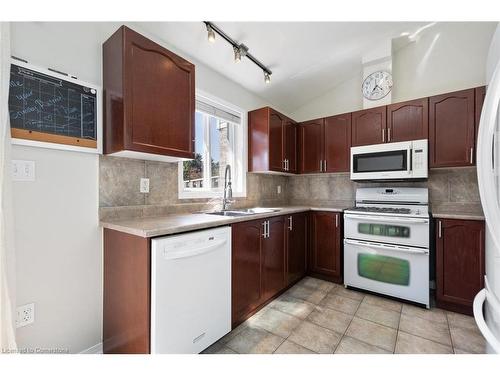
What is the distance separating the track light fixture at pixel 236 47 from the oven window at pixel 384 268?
2.23m

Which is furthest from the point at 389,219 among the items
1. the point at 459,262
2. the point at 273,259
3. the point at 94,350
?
the point at 94,350

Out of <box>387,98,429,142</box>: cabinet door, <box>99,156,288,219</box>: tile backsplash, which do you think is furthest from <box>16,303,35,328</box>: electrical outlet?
<box>387,98,429,142</box>: cabinet door

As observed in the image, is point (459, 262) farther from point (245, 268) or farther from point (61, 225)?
point (61, 225)

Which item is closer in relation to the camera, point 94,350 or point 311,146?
point 94,350

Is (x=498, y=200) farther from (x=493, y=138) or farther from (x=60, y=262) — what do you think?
(x=60, y=262)

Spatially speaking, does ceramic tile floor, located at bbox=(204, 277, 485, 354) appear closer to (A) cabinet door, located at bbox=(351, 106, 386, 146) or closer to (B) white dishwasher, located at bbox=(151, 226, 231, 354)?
(B) white dishwasher, located at bbox=(151, 226, 231, 354)

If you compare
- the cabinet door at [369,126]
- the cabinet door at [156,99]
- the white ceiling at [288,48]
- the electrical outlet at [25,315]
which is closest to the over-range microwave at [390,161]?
the cabinet door at [369,126]

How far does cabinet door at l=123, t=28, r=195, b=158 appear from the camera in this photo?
1.39 meters

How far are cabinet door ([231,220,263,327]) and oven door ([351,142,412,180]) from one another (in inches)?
57.1

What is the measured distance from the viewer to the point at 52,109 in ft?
4.32

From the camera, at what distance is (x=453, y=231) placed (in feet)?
6.70

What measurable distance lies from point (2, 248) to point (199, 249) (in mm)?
918

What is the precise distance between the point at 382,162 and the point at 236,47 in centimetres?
192

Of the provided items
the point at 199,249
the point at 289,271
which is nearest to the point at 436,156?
the point at 289,271
